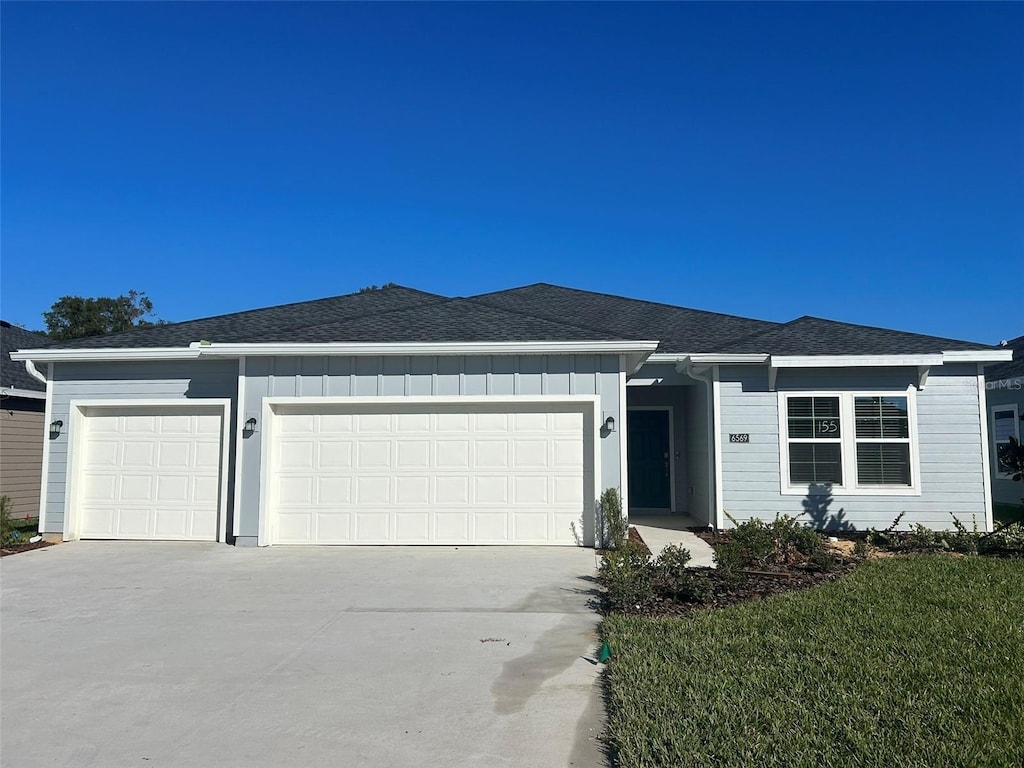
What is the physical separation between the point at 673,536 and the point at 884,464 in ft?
11.6

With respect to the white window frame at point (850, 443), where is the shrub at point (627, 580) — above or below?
below

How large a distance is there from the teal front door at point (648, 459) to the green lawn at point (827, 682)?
285 inches

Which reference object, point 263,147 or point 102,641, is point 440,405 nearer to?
point 102,641

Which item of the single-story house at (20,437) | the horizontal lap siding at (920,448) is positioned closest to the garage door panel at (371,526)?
the horizontal lap siding at (920,448)

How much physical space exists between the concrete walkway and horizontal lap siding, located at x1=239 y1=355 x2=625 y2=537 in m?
1.40

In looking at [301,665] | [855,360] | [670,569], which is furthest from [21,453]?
[855,360]

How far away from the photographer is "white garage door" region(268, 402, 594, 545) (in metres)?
9.77

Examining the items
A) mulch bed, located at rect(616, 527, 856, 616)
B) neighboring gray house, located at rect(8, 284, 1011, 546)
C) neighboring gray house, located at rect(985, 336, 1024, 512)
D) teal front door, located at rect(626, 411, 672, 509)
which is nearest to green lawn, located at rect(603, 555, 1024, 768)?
mulch bed, located at rect(616, 527, 856, 616)

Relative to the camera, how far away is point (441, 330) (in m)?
10.4

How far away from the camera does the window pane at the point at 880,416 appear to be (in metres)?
10.6

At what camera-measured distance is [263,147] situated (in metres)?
14.5

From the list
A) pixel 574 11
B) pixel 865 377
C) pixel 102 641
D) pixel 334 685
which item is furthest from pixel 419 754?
pixel 574 11

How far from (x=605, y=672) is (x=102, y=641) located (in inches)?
160

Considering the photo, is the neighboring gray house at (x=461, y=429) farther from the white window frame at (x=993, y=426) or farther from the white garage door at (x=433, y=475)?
the white window frame at (x=993, y=426)
